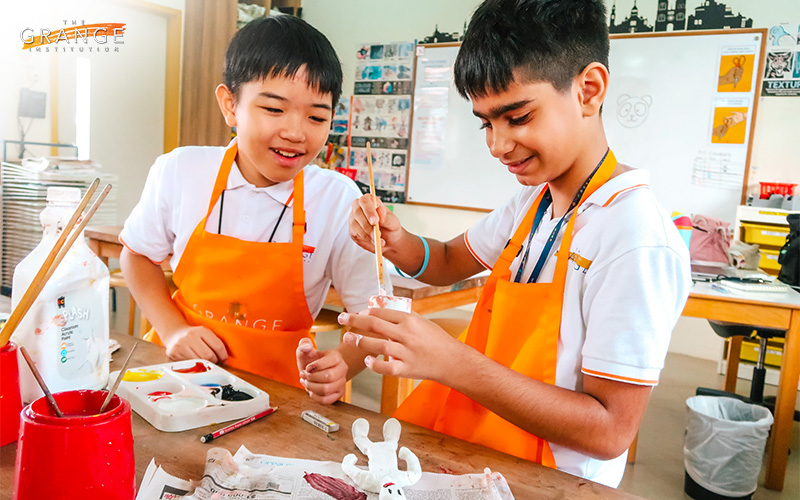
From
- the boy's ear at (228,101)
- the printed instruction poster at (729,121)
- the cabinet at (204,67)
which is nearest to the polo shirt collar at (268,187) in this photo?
the boy's ear at (228,101)

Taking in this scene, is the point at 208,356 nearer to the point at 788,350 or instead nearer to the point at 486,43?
the point at 486,43

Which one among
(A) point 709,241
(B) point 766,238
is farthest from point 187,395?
(B) point 766,238

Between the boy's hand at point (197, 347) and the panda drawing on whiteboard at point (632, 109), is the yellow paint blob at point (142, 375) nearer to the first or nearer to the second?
the boy's hand at point (197, 347)

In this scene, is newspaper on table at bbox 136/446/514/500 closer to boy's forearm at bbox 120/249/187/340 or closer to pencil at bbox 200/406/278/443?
pencil at bbox 200/406/278/443

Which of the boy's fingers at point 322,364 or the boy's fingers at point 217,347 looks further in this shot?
the boy's fingers at point 217,347

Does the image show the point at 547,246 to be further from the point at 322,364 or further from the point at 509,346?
the point at 322,364

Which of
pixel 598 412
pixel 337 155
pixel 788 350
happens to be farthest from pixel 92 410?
pixel 337 155

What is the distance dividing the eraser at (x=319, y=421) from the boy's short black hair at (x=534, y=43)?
1.98ft

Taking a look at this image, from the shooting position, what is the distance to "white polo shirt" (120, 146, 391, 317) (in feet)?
4.42

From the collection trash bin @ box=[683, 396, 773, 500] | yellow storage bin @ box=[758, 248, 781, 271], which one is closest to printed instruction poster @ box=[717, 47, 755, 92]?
yellow storage bin @ box=[758, 248, 781, 271]

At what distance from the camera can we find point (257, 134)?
1.23m

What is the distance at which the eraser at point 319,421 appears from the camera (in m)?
0.85

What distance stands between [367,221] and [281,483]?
590mm

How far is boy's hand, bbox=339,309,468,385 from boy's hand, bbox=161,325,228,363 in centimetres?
44
